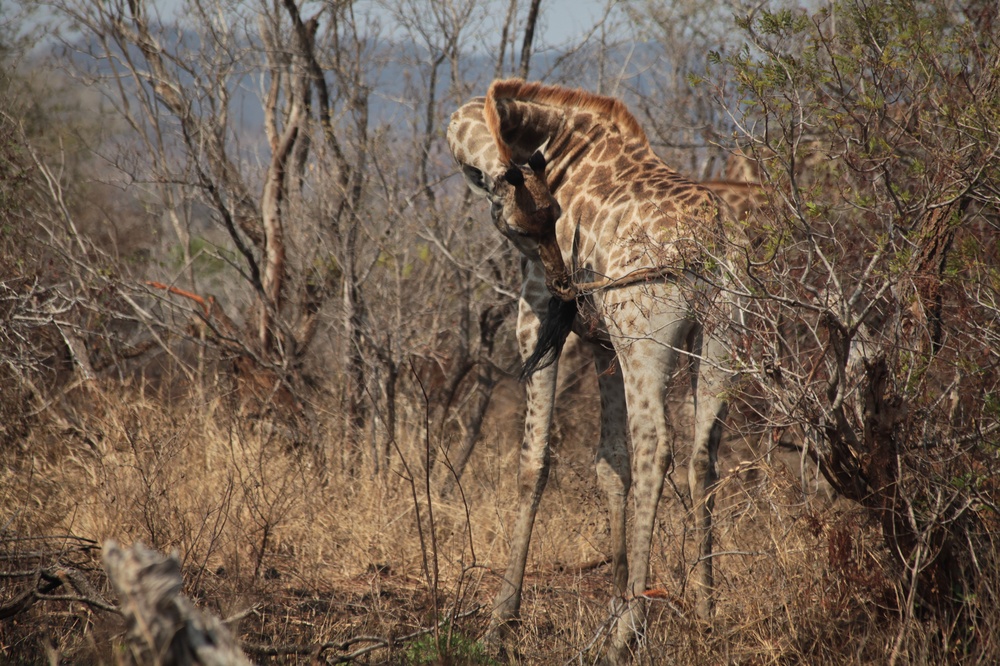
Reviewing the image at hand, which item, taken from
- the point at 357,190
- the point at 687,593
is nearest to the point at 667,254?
the point at 687,593

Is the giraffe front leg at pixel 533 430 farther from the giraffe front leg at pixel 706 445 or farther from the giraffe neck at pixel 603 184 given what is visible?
the giraffe front leg at pixel 706 445

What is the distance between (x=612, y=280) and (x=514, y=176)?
781 millimetres

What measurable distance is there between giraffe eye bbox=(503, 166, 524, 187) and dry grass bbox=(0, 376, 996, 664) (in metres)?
1.64

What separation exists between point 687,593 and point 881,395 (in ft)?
4.71

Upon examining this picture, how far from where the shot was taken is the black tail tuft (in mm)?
4625

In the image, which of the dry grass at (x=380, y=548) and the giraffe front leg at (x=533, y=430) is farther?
the giraffe front leg at (x=533, y=430)

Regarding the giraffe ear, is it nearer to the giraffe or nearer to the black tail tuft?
the giraffe

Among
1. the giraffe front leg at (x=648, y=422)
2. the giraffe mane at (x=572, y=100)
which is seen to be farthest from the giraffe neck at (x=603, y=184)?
the giraffe front leg at (x=648, y=422)

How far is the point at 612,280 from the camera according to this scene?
13.1ft

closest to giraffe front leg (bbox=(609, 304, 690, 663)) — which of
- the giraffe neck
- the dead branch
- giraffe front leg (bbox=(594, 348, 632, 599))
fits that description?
the giraffe neck

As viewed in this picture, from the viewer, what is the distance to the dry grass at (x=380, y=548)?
11.6 ft

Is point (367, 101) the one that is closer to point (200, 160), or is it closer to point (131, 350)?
point (200, 160)

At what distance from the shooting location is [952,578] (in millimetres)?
3457

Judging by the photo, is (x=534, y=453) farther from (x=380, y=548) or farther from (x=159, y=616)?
(x=159, y=616)
